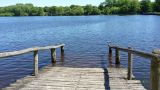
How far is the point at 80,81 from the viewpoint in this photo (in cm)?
1126

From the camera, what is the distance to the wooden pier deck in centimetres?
1030

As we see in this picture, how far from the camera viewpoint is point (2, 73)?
713 inches

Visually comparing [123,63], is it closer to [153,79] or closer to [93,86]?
[93,86]

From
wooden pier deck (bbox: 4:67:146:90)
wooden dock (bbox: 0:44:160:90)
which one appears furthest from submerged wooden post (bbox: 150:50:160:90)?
wooden pier deck (bbox: 4:67:146:90)

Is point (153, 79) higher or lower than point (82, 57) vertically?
higher

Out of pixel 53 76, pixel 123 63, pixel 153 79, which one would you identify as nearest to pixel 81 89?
pixel 53 76

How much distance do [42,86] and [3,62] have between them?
1252 cm

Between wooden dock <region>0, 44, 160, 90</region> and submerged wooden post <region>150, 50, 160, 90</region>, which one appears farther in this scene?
wooden dock <region>0, 44, 160, 90</region>

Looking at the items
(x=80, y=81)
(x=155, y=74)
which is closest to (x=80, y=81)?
(x=80, y=81)

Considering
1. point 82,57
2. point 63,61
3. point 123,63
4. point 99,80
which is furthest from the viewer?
point 82,57

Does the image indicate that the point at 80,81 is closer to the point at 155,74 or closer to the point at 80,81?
the point at 80,81

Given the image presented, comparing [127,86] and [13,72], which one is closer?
[127,86]

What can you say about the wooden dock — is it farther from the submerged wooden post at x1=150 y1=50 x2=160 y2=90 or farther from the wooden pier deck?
the submerged wooden post at x1=150 y1=50 x2=160 y2=90

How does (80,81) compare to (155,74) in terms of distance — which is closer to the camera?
(155,74)
